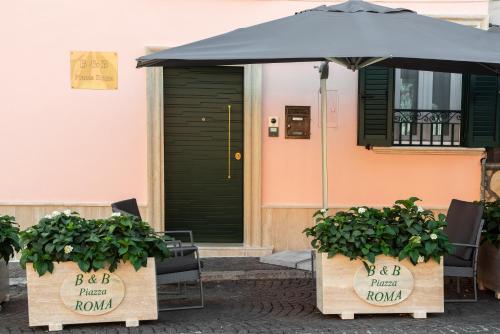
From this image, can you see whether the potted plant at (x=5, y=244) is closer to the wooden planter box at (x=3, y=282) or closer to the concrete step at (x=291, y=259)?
the wooden planter box at (x=3, y=282)

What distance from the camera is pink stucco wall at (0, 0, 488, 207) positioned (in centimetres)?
696

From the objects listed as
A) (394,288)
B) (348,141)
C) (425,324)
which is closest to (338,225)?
(394,288)

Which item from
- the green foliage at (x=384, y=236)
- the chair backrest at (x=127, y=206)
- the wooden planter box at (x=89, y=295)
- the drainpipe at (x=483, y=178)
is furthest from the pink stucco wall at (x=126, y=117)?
the wooden planter box at (x=89, y=295)

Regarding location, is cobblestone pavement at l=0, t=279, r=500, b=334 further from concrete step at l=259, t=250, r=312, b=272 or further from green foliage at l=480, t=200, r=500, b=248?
concrete step at l=259, t=250, r=312, b=272

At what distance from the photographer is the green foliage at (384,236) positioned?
4.57 m

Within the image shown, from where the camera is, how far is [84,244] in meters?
4.41

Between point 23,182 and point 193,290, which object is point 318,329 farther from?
point 23,182

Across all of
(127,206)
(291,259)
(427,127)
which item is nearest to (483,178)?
(427,127)

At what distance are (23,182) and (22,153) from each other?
39 cm

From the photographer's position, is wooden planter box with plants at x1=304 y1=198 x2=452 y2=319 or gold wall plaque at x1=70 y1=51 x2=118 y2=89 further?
gold wall plaque at x1=70 y1=51 x2=118 y2=89

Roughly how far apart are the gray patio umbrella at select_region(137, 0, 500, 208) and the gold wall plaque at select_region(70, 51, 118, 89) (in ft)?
7.06

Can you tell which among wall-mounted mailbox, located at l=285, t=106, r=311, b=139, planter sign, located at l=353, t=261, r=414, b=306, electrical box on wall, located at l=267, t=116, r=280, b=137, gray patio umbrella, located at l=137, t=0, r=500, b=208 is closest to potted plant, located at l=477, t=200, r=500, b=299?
planter sign, located at l=353, t=261, r=414, b=306

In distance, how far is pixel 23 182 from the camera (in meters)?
7.07

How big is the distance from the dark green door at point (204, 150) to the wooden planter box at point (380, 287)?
288 centimetres
